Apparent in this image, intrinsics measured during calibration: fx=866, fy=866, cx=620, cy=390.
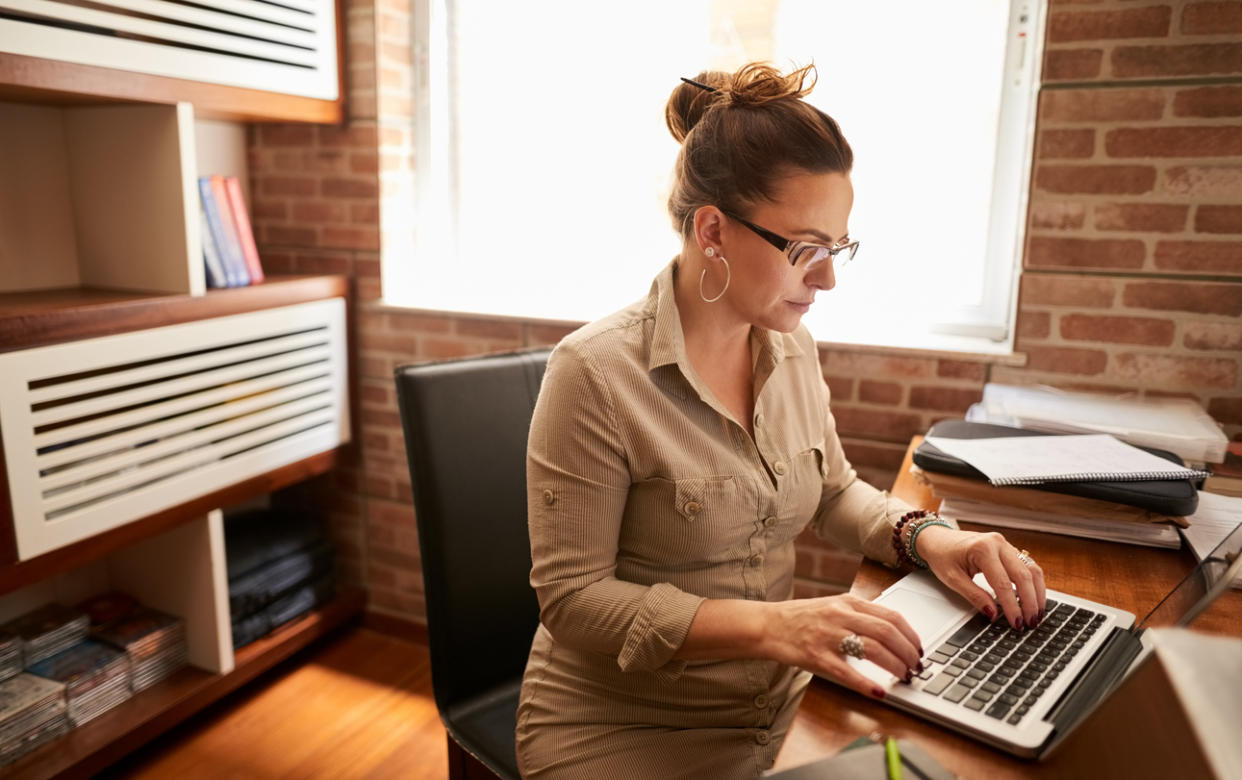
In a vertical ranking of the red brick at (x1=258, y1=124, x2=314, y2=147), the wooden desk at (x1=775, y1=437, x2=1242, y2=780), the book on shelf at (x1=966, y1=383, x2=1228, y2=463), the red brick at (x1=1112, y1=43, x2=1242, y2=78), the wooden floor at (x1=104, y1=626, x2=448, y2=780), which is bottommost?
the wooden floor at (x1=104, y1=626, x2=448, y2=780)

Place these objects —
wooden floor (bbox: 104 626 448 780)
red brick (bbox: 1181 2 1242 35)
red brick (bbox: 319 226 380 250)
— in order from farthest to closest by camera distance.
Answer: red brick (bbox: 319 226 380 250), wooden floor (bbox: 104 626 448 780), red brick (bbox: 1181 2 1242 35)

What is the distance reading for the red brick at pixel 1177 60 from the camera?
1582 mm

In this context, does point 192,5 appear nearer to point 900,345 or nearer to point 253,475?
point 253,475

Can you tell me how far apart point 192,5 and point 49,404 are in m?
0.92

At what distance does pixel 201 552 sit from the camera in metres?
2.13

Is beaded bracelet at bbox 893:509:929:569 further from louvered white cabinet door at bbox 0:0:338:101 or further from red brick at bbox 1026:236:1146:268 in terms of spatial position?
louvered white cabinet door at bbox 0:0:338:101

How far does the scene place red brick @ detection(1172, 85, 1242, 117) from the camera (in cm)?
159

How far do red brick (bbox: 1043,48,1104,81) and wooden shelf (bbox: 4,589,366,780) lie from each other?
229 cm

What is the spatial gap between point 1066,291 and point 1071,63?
1.45ft

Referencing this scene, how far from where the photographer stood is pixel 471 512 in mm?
1401

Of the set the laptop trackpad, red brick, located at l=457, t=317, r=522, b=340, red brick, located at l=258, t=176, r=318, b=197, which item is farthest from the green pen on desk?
red brick, located at l=258, t=176, r=318, b=197

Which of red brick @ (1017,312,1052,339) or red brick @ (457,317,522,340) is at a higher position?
red brick @ (1017,312,1052,339)

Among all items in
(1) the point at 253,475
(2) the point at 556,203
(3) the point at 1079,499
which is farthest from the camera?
(2) the point at 556,203

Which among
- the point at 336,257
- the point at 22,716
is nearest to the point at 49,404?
the point at 22,716
